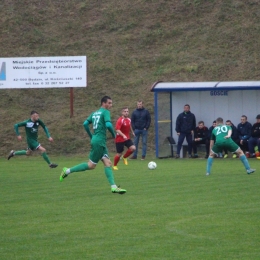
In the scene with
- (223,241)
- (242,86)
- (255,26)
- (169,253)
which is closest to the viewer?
(169,253)

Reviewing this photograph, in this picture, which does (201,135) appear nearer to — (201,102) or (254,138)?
(201,102)

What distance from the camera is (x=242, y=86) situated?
2561 centimetres

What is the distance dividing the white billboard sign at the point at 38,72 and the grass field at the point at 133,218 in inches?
548

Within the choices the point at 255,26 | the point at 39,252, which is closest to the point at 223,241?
the point at 39,252

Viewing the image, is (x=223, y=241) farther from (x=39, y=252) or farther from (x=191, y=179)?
(x=191, y=179)

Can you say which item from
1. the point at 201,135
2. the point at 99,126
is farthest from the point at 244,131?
the point at 99,126

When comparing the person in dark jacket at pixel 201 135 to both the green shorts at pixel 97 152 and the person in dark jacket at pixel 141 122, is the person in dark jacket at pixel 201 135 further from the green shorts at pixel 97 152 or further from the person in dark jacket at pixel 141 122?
the green shorts at pixel 97 152

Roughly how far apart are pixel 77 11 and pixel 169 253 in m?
35.6

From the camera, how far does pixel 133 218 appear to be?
33.6ft

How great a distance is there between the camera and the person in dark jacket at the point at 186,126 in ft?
85.0

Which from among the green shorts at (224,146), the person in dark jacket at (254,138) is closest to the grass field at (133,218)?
the green shorts at (224,146)

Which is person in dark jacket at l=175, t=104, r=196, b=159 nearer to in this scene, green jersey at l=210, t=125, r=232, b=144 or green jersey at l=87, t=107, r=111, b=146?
green jersey at l=210, t=125, r=232, b=144

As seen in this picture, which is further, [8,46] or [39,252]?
[8,46]

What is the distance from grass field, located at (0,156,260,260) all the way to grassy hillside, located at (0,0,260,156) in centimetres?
1475
